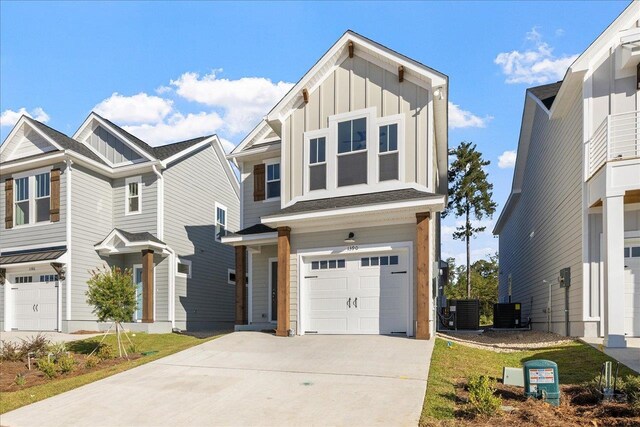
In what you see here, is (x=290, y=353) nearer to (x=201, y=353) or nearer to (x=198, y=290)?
(x=201, y=353)

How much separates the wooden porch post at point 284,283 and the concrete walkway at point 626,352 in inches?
300

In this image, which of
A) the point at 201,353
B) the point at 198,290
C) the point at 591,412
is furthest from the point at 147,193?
the point at 591,412

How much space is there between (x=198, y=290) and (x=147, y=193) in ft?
15.6

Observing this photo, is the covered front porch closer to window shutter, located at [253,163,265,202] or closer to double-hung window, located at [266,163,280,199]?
window shutter, located at [253,163,265,202]

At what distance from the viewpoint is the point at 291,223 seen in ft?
46.8

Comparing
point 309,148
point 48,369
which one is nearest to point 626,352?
point 309,148

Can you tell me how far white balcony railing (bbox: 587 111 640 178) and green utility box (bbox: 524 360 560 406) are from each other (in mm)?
6853

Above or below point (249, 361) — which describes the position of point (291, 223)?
above

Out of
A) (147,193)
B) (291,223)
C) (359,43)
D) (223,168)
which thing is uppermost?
(359,43)

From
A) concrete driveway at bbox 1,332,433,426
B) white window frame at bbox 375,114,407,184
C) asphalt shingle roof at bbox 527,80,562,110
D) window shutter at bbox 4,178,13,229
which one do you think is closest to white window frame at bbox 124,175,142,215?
window shutter at bbox 4,178,13,229

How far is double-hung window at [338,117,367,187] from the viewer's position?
14289mm

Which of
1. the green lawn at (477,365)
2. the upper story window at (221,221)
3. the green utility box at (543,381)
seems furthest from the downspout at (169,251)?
the green utility box at (543,381)

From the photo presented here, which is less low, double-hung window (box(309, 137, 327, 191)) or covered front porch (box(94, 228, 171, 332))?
double-hung window (box(309, 137, 327, 191))

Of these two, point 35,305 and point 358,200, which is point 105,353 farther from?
point 35,305
